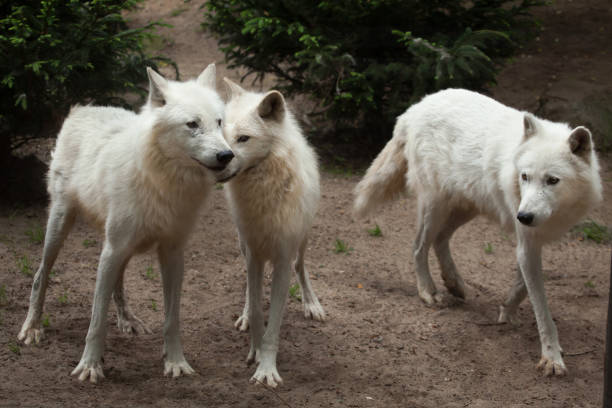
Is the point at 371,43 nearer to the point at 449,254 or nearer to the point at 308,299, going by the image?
the point at 449,254

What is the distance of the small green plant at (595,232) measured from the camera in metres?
7.38

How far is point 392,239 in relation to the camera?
7438mm

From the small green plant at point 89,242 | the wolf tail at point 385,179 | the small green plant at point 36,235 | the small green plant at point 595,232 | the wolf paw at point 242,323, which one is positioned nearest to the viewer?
the wolf paw at point 242,323

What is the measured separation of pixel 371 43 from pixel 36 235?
5.07 metres

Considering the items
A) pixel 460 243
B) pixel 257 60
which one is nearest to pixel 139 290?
pixel 460 243

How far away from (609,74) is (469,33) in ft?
11.5

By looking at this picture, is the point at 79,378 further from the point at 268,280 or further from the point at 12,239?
the point at 12,239

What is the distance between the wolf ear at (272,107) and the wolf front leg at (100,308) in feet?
4.26

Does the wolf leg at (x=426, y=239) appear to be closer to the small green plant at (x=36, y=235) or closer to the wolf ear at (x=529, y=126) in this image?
the wolf ear at (x=529, y=126)

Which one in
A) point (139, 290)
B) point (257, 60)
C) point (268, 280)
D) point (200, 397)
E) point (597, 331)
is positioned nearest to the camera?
point (200, 397)

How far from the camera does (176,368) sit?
450 centimetres

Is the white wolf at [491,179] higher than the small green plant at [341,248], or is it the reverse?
the white wolf at [491,179]

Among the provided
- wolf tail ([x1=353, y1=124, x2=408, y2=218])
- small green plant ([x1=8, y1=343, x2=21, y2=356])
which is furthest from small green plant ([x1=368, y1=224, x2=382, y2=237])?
small green plant ([x1=8, y1=343, x2=21, y2=356])

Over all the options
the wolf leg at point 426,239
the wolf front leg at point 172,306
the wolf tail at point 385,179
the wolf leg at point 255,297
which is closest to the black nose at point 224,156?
the wolf front leg at point 172,306
